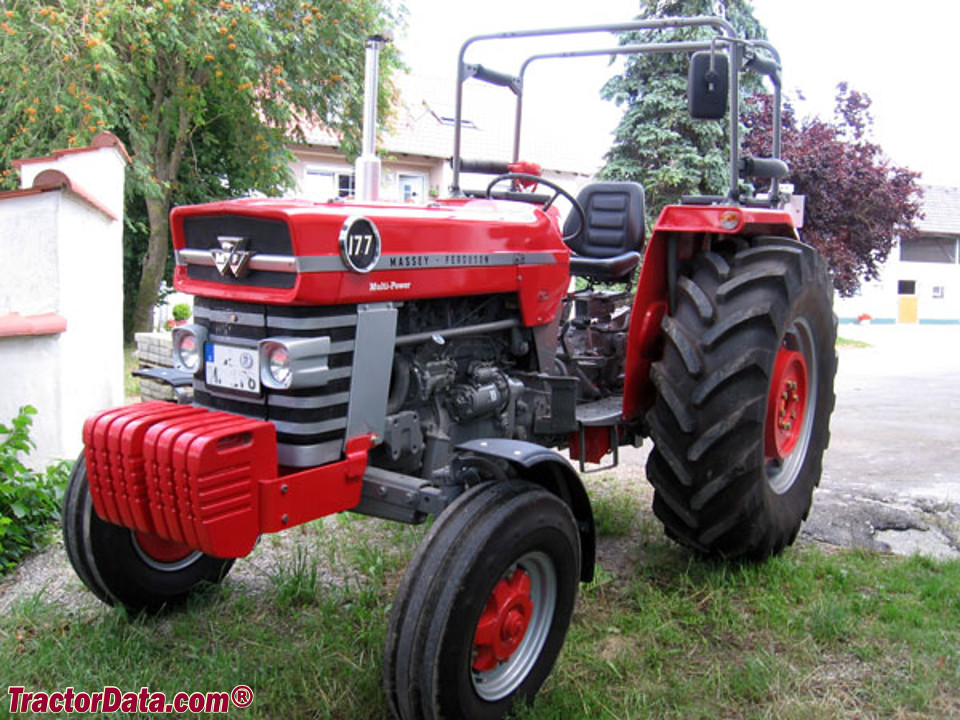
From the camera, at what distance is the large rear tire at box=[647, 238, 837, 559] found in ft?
11.1

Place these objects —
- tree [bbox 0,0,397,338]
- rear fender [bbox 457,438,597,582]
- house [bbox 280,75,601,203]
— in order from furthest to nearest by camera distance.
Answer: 1. house [bbox 280,75,601,203]
2. tree [bbox 0,0,397,338]
3. rear fender [bbox 457,438,597,582]

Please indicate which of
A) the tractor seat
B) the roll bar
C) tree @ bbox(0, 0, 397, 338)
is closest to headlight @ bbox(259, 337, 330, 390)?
the roll bar

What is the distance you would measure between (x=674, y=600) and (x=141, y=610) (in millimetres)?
2057

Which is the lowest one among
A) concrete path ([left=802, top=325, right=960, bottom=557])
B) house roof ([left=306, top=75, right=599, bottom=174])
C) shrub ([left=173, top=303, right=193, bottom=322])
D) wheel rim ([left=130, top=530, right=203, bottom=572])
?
concrete path ([left=802, top=325, right=960, bottom=557])

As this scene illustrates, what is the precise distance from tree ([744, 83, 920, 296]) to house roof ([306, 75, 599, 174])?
475 cm

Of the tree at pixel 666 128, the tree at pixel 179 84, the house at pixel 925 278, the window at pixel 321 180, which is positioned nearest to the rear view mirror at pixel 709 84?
the tree at pixel 179 84

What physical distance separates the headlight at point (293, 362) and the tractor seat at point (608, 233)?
7.49 feet

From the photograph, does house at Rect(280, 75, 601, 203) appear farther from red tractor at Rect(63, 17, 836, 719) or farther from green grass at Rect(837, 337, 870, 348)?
red tractor at Rect(63, 17, 836, 719)

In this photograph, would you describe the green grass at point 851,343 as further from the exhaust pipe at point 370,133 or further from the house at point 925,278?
the exhaust pipe at point 370,133

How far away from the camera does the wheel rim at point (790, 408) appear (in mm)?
3855

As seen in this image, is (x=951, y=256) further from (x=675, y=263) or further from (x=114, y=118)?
(x=675, y=263)

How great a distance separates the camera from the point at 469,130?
20172mm

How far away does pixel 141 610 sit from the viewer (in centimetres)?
333

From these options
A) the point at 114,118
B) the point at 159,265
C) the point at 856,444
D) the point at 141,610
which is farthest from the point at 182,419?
the point at 159,265
